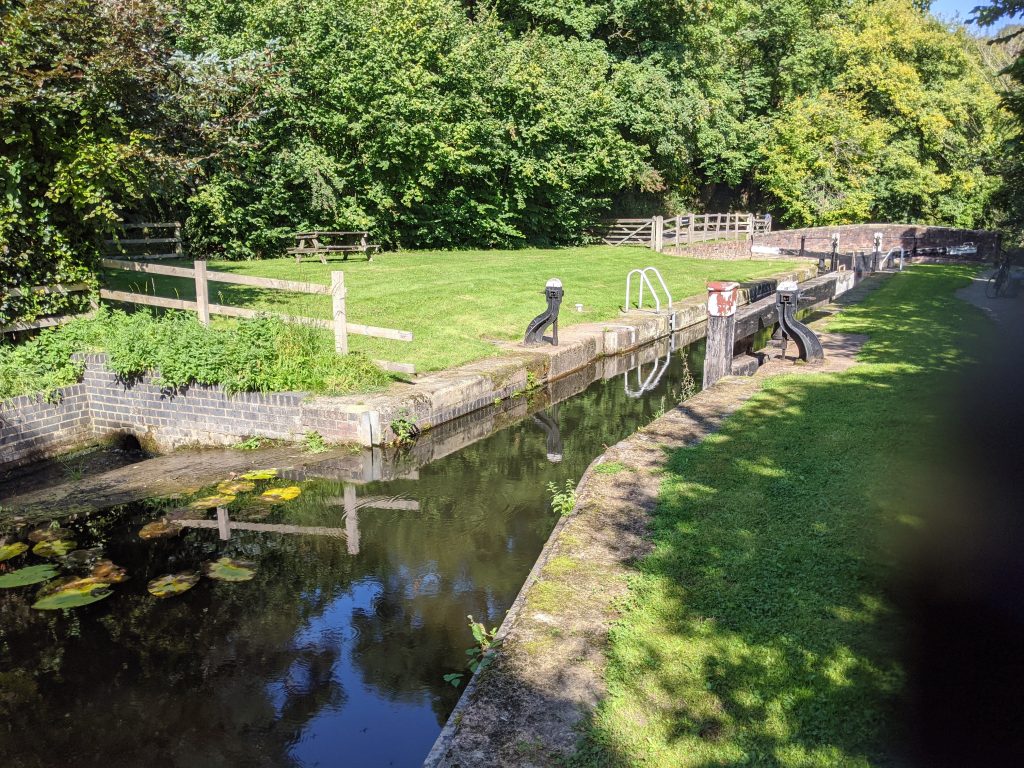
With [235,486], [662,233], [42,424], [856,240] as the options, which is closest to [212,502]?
[235,486]

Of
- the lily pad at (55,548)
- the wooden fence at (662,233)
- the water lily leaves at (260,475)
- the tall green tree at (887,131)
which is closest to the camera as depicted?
the lily pad at (55,548)

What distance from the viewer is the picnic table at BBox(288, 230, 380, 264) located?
21016mm

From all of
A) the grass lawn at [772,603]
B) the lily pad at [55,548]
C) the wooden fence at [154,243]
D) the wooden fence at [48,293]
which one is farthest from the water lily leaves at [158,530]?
the wooden fence at [154,243]

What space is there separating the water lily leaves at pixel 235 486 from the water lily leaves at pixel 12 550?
174 centimetres

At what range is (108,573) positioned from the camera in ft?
21.1

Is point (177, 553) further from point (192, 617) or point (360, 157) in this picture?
point (360, 157)

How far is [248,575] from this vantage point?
643cm

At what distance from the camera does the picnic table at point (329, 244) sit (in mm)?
21016

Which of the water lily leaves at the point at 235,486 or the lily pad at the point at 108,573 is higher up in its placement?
the water lily leaves at the point at 235,486

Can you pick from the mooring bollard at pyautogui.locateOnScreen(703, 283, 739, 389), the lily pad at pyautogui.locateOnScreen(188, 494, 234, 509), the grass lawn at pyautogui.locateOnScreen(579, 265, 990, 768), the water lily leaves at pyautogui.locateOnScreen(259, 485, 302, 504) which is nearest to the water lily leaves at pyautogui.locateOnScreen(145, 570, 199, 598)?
the lily pad at pyautogui.locateOnScreen(188, 494, 234, 509)

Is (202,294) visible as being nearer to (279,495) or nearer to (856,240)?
(279,495)

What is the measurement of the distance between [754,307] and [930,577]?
8.45 metres

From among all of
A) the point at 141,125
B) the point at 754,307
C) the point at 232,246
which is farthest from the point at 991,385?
the point at 232,246

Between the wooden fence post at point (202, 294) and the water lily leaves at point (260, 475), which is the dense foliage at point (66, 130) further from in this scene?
the water lily leaves at point (260, 475)
